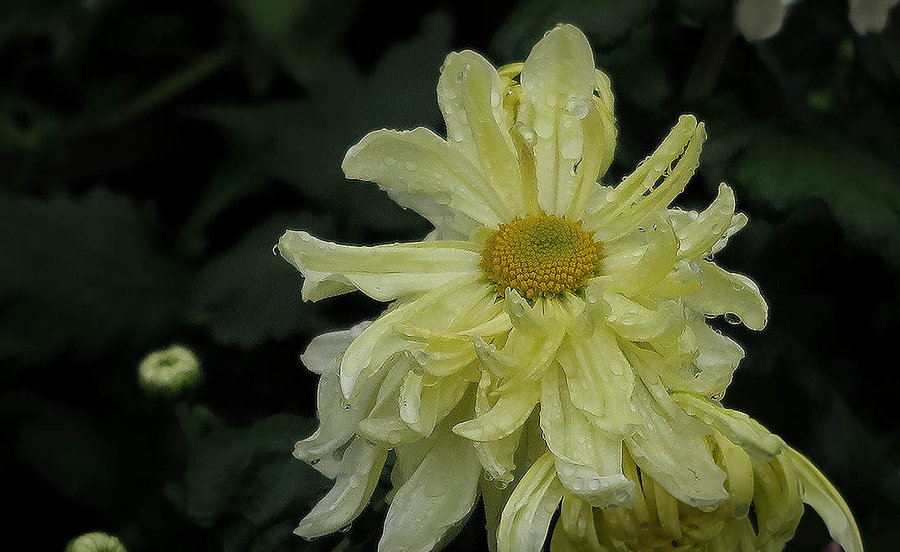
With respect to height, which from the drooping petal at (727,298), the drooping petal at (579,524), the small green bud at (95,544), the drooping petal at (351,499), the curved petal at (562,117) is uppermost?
the curved petal at (562,117)

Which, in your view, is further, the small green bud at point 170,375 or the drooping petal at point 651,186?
the small green bud at point 170,375

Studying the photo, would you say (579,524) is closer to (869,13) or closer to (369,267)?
(369,267)

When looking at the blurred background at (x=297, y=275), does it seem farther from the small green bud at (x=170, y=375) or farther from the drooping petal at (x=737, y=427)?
the drooping petal at (x=737, y=427)

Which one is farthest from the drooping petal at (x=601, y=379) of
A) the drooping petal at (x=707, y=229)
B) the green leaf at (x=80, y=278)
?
the green leaf at (x=80, y=278)

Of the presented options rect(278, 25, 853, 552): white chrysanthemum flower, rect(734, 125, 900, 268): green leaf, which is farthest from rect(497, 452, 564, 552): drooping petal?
rect(734, 125, 900, 268): green leaf

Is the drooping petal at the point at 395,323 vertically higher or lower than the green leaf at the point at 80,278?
higher

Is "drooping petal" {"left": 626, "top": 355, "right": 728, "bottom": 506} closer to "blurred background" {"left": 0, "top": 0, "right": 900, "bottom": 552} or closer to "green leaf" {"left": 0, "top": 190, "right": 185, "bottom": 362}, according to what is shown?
"blurred background" {"left": 0, "top": 0, "right": 900, "bottom": 552}
